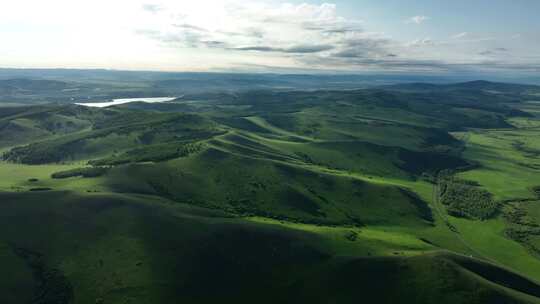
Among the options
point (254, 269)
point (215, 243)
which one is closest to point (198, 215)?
point (215, 243)

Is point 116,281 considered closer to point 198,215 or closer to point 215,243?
point 215,243

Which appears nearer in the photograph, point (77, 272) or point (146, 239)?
point (77, 272)

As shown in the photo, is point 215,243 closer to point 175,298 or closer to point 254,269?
point 254,269

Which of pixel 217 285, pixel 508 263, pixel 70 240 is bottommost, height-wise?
pixel 508 263

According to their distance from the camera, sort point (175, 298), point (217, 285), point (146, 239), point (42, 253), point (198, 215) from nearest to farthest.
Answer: point (175, 298) → point (217, 285) → point (42, 253) → point (146, 239) → point (198, 215)

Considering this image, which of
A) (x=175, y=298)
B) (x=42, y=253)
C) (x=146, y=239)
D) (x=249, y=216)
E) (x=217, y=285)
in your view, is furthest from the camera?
(x=249, y=216)

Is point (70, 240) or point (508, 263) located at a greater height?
point (70, 240)

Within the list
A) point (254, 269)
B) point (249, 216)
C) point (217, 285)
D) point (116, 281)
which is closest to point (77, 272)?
point (116, 281)

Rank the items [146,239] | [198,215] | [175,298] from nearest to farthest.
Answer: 1. [175,298]
2. [146,239]
3. [198,215]

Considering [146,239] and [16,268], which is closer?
[16,268]
